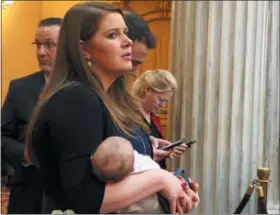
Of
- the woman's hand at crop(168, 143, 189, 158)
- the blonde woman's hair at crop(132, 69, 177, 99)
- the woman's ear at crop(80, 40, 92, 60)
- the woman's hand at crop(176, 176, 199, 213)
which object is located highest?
the woman's ear at crop(80, 40, 92, 60)

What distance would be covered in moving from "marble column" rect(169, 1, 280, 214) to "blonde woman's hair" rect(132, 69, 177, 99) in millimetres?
818

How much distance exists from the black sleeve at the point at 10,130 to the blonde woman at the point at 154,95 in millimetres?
285

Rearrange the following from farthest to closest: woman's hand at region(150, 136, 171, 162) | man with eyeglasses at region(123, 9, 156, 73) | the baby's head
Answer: man with eyeglasses at region(123, 9, 156, 73)
woman's hand at region(150, 136, 171, 162)
the baby's head

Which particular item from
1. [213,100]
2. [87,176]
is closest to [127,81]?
[87,176]

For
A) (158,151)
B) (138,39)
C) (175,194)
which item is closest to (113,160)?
(175,194)

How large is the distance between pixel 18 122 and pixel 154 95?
1.01 feet

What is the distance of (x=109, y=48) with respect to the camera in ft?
2.58

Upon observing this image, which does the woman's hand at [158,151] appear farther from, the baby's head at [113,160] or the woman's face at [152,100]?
the baby's head at [113,160]

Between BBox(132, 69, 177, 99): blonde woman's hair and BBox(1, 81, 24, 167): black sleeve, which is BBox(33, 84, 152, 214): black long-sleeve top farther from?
BBox(1, 81, 24, 167): black sleeve

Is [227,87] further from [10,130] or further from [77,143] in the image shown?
[77,143]

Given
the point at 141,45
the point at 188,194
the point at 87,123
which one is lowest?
the point at 188,194

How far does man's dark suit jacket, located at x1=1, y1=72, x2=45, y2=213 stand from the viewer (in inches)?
A: 43.8

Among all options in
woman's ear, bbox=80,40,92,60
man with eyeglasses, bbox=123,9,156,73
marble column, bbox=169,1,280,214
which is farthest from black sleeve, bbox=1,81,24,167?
marble column, bbox=169,1,280,214

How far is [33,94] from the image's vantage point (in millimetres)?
1105
